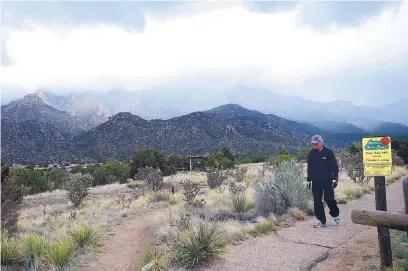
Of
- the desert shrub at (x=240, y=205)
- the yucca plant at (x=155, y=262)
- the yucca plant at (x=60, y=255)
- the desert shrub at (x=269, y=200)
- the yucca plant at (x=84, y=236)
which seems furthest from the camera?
the desert shrub at (x=240, y=205)

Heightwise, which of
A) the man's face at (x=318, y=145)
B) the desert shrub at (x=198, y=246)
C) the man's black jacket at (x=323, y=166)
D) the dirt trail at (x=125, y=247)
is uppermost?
the man's face at (x=318, y=145)

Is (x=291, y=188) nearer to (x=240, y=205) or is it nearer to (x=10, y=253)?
(x=240, y=205)

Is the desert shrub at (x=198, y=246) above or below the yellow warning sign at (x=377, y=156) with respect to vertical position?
below

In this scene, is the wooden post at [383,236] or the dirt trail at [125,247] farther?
the dirt trail at [125,247]

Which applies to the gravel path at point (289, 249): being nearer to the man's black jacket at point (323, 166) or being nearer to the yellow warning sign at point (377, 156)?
the man's black jacket at point (323, 166)

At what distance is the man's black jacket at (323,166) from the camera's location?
29.9 ft

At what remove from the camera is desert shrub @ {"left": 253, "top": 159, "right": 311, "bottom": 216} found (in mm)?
11273

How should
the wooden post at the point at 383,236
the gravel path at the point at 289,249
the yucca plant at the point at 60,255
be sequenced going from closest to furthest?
the wooden post at the point at 383,236
the gravel path at the point at 289,249
the yucca plant at the point at 60,255

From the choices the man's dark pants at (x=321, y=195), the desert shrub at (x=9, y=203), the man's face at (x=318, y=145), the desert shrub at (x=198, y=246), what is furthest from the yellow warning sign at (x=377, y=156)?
the desert shrub at (x=9, y=203)

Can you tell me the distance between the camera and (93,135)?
71.9 meters

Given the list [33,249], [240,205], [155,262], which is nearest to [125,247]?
[33,249]

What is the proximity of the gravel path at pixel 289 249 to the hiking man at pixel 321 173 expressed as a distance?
635 millimetres

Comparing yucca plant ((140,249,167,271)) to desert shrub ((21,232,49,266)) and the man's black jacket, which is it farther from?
the man's black jacket

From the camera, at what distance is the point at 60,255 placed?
25.8 ft
